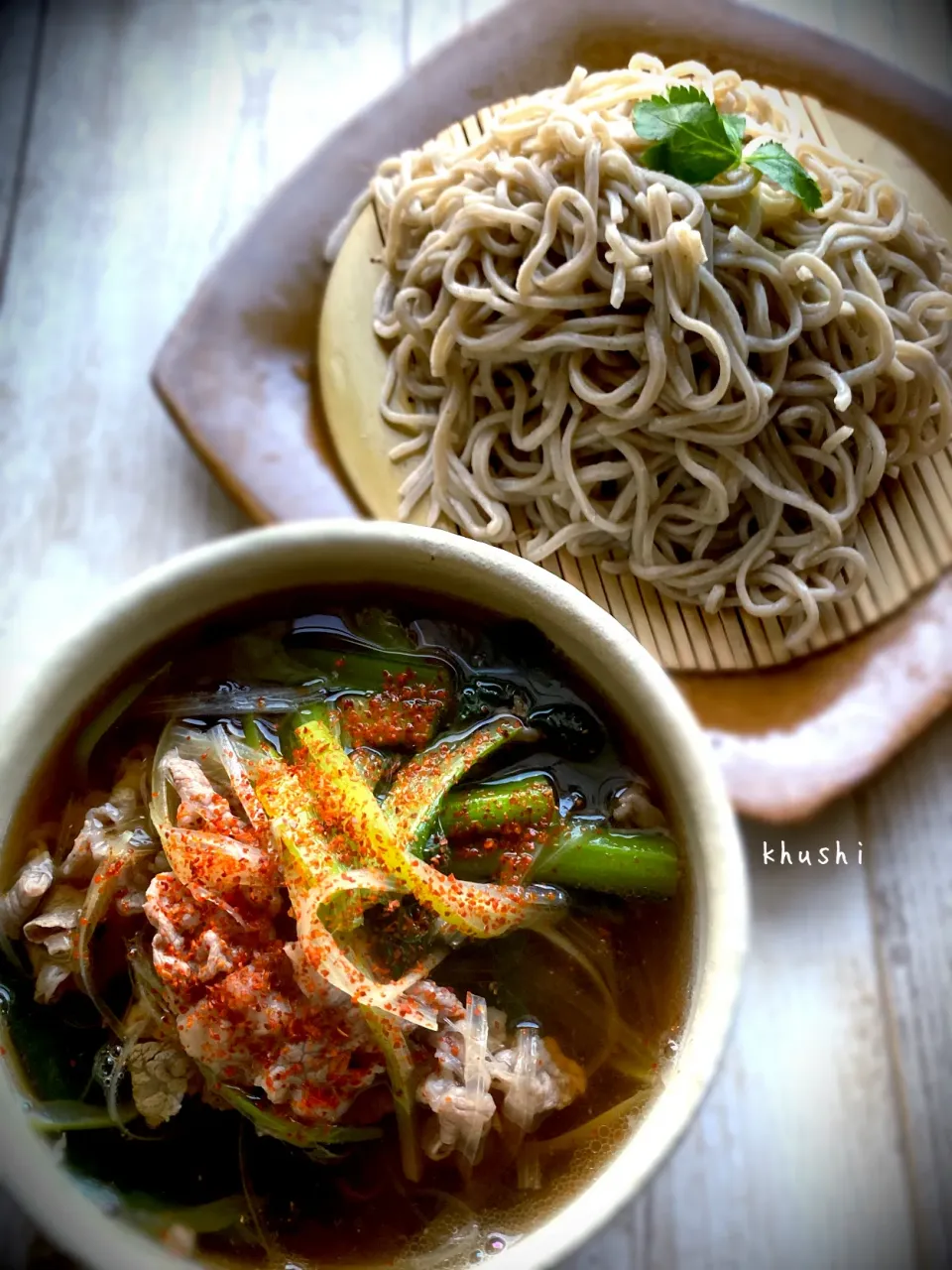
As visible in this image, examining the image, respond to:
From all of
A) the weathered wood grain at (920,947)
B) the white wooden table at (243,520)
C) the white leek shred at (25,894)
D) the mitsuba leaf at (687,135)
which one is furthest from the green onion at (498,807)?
the mitsuba leaf at (687,135)

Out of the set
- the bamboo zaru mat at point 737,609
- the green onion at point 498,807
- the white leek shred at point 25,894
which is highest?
the bamboo zaru mat at point 737,609

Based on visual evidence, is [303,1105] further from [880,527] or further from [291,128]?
[291,128]

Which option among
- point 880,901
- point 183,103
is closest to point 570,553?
point 880,901

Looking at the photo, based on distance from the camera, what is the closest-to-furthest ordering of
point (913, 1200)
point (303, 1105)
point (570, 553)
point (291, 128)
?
point (303, 1105)
point (913, 1200)
point (570, 553)
point (291, 128)

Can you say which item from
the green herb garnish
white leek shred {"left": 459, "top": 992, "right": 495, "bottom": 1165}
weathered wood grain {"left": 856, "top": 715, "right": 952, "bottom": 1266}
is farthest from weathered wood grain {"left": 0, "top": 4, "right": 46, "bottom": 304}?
weathered wood grain {"left": 856, "top": 715, "right": 952, "bottom": 1266}

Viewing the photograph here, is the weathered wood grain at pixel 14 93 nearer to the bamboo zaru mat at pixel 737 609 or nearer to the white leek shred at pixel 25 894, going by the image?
the bamboo zaru mat at pixel 737 609

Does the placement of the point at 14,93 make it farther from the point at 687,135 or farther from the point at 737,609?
the point at 737,609

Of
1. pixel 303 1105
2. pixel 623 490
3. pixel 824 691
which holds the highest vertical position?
pixel 623 490
